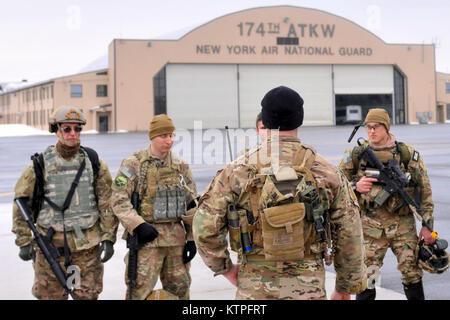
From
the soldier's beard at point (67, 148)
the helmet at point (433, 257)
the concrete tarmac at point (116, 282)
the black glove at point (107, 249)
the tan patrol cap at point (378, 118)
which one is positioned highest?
the tan patrol cap at point (378, 118)

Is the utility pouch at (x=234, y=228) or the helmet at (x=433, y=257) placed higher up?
the utility pouch at (x=234, y=228)

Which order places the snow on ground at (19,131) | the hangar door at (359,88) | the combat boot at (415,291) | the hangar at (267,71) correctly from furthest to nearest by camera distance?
the snow on ground at (19,131) < the hangar door at (359,88) < the hangar at (267,71) < the combat boot at (415,291)

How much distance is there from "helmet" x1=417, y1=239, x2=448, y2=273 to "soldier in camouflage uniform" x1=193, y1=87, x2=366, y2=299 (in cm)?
188

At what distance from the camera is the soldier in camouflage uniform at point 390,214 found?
470 centimetres

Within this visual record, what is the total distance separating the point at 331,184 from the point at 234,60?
4924 cm

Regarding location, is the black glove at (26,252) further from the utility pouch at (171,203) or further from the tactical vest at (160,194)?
the utility pouch at (171,203)

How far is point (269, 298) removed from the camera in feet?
9.41

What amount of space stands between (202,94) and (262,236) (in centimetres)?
4796

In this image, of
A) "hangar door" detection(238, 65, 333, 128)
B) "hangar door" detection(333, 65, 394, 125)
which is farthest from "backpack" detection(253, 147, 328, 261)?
"hangar door" detection(333, 65, 394, 125)

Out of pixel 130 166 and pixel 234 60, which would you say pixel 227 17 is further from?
pixel 130 166

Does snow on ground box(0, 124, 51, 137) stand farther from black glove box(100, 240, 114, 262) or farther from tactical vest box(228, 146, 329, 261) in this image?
tactical vest box(228, 146, 329, 261)

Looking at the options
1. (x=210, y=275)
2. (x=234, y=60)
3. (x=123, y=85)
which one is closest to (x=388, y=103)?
(x=234, y=60)

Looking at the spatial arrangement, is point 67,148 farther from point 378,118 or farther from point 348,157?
point 378,118

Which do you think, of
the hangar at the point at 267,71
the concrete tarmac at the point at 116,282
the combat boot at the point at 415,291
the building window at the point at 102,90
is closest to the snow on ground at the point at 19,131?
the building window at the point at 102,90
